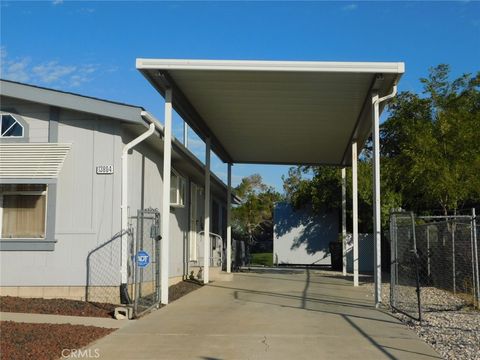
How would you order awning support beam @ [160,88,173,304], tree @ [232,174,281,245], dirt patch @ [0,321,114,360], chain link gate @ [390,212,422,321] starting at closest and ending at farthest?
1. dirt patch @ [0,321,114,360]
2. chain link gate @ [390,212,422,321]
3. awning support beam @ [160,88,173,304]
4. tree @ [232,174,281,245]

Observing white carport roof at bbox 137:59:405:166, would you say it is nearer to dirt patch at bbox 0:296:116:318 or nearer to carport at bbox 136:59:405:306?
carport at bbox 136:59:405:306

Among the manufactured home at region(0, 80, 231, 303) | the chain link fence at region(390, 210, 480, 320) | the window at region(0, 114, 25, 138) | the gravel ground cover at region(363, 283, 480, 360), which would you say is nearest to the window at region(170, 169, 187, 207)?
the manufactured home at region(0, 80, 231, 303)

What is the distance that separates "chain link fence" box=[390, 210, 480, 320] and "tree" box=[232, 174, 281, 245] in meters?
24.0

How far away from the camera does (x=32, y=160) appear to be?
11.2 metres

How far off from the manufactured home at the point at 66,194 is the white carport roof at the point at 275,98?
1.32m

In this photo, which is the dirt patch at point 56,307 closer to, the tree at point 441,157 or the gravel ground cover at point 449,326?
the gravel ground cover at point 449,326

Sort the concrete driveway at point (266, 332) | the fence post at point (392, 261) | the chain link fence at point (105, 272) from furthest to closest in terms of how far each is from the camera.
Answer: the chain link fence at point (105, 272) < the fence post at point (392, 261) < the concrete driveway at point (266, 332)

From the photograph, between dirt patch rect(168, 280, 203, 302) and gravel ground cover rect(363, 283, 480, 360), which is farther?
dirt patch rect(168, 280, 203, 302)

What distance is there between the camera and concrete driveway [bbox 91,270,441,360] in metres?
7.00

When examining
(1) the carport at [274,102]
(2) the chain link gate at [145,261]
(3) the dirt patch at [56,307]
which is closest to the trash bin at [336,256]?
(1) the carport at [274,102]

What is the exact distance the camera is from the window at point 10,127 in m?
11.6

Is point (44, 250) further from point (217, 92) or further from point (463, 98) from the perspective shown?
point (463, 98)

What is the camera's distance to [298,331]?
27.7ft

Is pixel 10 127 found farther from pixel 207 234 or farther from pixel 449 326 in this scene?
pixel 449 326
